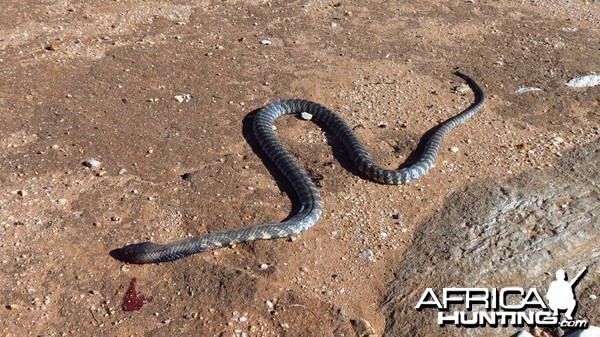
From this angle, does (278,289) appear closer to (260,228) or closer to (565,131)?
(260,228)

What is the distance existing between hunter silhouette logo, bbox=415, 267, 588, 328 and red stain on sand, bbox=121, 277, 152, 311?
10.5ft

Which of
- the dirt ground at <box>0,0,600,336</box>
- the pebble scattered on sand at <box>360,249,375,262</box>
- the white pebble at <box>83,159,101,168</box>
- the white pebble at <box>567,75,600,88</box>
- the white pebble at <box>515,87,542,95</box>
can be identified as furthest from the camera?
the white pebble at <box>567,75,600,88</box>

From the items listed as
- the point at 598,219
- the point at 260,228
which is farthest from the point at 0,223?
the point at 598,219

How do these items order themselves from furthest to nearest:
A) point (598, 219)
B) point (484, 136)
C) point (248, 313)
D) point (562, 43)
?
point (562, 43), point (484, 136), point (598, 219), point (248, 313)

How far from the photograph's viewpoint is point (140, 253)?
284 inches

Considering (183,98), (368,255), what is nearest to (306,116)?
(183,98)

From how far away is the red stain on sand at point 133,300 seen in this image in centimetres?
675

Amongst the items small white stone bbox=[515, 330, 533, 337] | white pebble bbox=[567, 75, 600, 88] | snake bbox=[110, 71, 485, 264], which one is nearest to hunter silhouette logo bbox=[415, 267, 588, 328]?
small white stone bbox=[515, 330, 533, 337]

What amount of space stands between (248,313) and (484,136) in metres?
5.54

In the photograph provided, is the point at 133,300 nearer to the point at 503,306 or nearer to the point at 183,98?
the point at 503,306

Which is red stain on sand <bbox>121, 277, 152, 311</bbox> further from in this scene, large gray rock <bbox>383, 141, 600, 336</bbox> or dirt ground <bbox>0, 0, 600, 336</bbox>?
large gray rock <bbox>383, 141, 600, 336</bbox>

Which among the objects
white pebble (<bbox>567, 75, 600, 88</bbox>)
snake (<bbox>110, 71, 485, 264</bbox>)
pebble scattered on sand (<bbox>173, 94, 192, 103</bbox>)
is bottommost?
pebble scattered on sand (<bbox>173, 94, 192, 103</bbox>)

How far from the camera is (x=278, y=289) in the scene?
7125 mm

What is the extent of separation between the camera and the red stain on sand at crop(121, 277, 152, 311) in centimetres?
675
